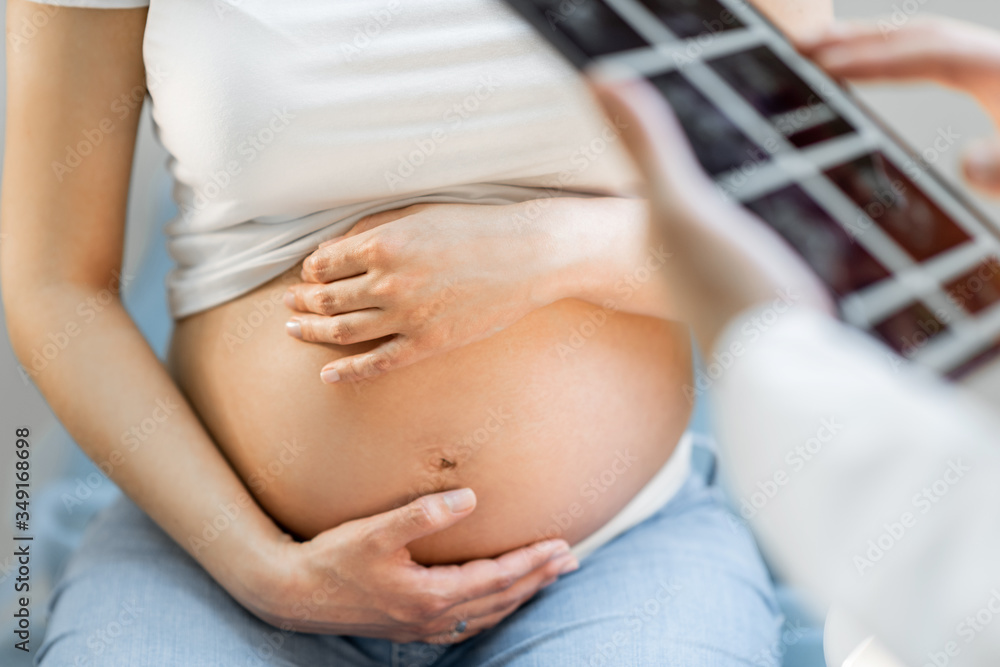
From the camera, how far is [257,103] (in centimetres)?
57

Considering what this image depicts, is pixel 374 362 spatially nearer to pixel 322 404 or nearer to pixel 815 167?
pixel 322 404

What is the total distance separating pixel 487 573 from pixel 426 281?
0.83ft

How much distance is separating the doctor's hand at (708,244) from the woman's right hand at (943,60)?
11 centimetres

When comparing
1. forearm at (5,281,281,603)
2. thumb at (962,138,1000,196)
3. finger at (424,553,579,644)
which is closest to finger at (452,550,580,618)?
finger at (424,553,579,644)

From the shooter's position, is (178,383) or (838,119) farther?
(178,383)

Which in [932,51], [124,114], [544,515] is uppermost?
[932,51]

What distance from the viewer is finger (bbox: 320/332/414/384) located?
1.91 ft

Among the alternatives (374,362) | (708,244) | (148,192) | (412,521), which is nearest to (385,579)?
(412,521)

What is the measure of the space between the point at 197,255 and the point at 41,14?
0.70 ft

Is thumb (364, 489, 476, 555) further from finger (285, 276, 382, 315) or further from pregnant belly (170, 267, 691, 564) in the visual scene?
finger (285, 276, 382, 315)

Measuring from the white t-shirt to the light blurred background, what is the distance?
0.20 m

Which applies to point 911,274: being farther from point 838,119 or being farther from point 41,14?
point 41,14

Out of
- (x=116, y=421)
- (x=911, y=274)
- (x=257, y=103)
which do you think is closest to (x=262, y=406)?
(x=116, y=421)

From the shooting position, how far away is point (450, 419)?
0.61 m
